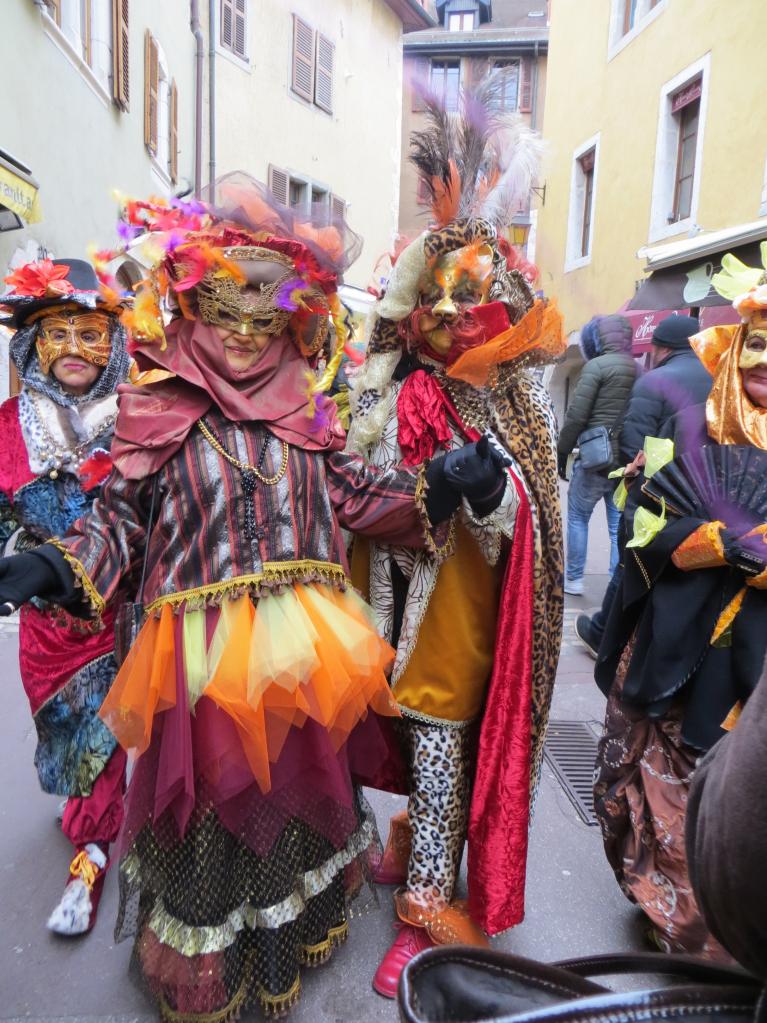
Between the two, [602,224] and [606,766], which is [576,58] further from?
[606,766]

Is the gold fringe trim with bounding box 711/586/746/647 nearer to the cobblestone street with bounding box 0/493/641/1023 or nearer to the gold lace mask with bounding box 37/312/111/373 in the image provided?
the cobblestone street with bounding box 0/493/641/1023

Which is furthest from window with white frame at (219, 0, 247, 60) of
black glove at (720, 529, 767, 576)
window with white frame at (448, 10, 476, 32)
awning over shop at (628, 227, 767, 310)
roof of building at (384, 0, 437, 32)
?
black glove at (720, 529, 767, 576)

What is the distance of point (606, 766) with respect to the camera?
233 cm

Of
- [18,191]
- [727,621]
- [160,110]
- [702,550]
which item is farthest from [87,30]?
[727,621]

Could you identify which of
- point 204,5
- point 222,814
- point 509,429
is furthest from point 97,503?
point 204,5

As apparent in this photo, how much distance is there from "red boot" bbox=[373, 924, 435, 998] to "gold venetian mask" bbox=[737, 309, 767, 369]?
73.7 inches

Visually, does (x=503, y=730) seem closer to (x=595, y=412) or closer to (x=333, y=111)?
(x=595, y=412)

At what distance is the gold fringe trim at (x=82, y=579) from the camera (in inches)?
68.7

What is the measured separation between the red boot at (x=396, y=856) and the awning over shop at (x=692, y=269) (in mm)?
3768

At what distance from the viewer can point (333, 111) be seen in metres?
15.4

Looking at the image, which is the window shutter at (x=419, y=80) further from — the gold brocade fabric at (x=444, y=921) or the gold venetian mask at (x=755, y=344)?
the gold brocade fabric at (x=444, y=921)

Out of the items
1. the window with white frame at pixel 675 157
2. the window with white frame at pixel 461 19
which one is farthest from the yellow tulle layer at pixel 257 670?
the window with white frame at pixel 461 19

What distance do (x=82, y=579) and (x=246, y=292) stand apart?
0.80 metres

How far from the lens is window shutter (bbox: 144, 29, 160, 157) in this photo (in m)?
9.63
